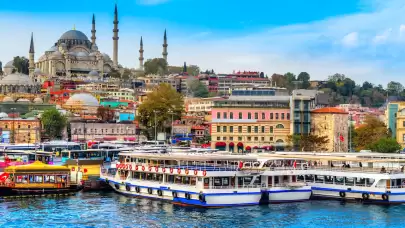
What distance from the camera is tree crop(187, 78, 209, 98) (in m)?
140

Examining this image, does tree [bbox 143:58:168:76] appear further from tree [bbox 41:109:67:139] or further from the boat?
the boat

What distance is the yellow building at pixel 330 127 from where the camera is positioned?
63812mm

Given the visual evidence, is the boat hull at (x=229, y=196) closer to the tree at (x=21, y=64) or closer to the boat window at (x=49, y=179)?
the boat window at (x=49, y=179)

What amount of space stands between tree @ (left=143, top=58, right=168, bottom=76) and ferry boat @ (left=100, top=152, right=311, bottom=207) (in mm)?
119622

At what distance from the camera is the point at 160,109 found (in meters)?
78.5

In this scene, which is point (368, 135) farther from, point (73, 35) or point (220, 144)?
point (73, 35)

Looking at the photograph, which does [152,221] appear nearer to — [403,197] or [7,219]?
[7,219]

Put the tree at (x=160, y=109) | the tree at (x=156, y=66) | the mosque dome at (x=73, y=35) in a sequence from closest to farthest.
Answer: the tree at (x=160, y=109) < the mosque dome at (x=73, y=35) < the tree at (x=156, y=66)

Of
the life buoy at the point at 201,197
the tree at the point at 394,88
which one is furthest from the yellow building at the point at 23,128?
the tree at the point at 394,88

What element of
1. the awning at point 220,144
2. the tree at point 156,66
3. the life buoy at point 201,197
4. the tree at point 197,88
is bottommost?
the life buoy at point 201,197

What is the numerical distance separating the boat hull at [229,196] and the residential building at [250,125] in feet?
91.6

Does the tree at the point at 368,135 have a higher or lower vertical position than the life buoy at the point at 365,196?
higher

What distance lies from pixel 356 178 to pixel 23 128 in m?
47.8

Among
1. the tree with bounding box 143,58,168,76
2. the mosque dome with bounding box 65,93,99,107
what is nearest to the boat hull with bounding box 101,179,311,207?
the mosque dome with bounding box 65,93,99,107
